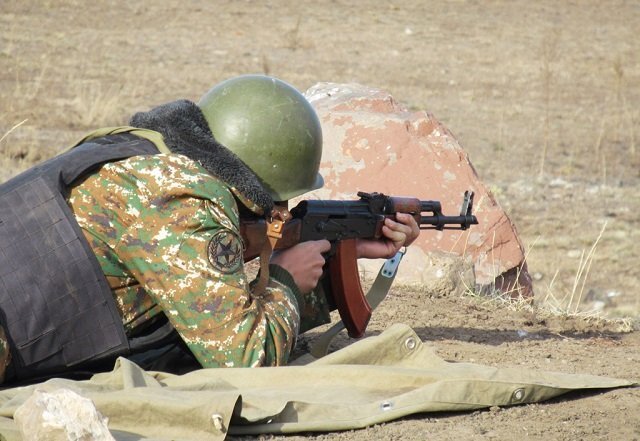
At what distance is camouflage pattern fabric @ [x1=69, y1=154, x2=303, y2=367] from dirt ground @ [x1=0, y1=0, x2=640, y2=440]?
17.1 inches

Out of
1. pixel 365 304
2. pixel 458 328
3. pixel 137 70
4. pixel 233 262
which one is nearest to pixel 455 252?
pixel 458 328

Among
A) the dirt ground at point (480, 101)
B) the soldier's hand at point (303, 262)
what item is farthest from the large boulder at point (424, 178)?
the soldier's hand at point (303, 262)

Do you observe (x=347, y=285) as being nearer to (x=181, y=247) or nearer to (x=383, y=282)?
(x=383, y=282)

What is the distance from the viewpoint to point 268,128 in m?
3.69

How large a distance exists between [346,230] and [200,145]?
2.76ft

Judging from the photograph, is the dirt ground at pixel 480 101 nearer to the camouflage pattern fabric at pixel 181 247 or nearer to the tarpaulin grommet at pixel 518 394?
the tarpaulin grommet at pixel 518 394

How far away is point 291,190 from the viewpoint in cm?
380

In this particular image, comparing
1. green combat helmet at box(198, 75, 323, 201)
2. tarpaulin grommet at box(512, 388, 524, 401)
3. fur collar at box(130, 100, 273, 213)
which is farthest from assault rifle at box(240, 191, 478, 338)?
tarpaulin grommet at box(512, 388, 524, 401)

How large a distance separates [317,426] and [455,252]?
10.8ft

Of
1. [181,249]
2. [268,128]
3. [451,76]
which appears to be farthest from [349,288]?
[451,76]

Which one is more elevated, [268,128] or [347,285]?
[268,128]

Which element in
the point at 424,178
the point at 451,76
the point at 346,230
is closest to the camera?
the point at 346,230

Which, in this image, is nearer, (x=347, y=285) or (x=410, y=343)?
(x=410, y=343)

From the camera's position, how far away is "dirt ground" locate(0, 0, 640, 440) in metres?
4.77
